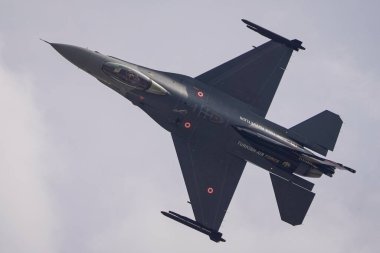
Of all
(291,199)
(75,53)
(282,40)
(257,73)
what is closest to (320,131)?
(291,199)

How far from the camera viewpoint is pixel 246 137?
126 ft

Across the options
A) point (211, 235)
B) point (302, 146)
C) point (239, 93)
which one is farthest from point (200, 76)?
point (211, 235)

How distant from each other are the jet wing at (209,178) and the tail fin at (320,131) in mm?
4407

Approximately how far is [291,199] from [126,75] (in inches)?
550

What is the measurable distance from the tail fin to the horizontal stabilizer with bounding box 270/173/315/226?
9.65 feet

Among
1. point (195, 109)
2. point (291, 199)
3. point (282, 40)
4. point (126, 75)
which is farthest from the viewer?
point (282, 40)

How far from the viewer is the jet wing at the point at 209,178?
39375 mm

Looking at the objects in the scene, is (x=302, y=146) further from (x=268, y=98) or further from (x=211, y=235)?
(x=211, y=235)

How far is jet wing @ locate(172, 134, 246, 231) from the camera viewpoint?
39375 millimetres

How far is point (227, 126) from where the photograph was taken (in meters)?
38.3

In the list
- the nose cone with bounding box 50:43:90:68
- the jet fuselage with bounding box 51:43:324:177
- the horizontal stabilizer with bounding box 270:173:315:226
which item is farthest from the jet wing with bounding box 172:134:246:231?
the nose cone with bounding box 50:43:90:68

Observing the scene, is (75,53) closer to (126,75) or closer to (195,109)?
(126,75)

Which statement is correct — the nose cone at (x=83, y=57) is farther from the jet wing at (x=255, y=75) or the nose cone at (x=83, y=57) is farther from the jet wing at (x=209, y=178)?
the jet wing at (x=209, y=178)

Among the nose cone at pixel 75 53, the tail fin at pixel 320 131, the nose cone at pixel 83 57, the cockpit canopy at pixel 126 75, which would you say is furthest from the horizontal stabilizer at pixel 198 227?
the nose cone at pixel 75 53
